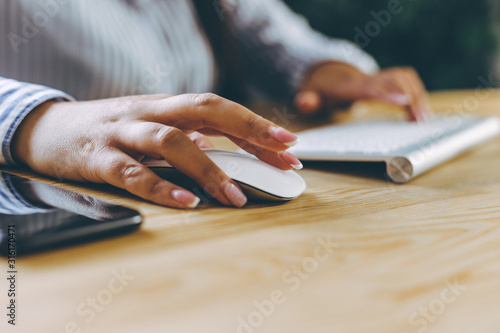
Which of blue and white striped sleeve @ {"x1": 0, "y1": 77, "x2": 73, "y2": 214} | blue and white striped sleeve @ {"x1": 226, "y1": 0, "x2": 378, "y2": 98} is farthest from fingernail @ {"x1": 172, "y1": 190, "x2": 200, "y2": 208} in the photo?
blue and white striped sleeve @ {"x1": 226, "y1": 0, "x2": 378, "y2": 98}

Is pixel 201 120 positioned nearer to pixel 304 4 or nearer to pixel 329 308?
pixel 329 308

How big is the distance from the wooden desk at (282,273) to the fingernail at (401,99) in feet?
1.90

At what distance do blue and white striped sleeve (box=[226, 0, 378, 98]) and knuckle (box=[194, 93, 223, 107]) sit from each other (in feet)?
2.89

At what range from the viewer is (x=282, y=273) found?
0.85 ft

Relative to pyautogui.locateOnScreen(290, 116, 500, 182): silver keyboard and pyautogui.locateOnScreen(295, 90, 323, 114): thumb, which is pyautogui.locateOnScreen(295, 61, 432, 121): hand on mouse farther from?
pyautogui.locateOnScreen(290, 116, 500, 182): silver keyboard

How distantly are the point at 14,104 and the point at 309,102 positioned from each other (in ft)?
2.46

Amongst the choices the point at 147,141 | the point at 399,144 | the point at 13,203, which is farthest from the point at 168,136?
the point at 399,144

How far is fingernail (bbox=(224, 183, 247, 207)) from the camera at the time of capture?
373 millimetres

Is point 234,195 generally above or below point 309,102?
above

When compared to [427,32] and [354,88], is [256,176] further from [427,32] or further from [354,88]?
[427,32]

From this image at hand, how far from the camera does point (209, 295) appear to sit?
0.76 feet

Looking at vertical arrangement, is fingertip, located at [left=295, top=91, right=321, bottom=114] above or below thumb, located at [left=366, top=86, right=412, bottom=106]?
below

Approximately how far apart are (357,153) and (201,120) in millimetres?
198

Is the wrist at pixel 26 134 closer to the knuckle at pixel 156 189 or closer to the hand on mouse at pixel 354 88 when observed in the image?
the knuckle at pixel 156 189
